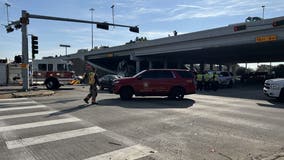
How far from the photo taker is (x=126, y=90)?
55.0ft

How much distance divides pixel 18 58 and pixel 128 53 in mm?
35586

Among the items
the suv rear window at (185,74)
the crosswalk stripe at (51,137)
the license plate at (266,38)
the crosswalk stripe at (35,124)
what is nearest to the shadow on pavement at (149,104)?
the suv rear window at (185,74)

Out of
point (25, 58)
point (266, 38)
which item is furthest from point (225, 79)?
point (25, 58)

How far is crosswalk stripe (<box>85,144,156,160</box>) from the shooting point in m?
5.92

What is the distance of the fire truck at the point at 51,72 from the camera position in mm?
26703

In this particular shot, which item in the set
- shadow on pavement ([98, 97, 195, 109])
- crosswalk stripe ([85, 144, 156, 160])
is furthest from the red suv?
crosswalk stripe ([85, 144, 156, 160])

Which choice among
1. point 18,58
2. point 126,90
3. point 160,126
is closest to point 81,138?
point 160,126

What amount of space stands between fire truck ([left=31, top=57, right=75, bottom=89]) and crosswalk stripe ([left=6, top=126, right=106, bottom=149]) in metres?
19.2

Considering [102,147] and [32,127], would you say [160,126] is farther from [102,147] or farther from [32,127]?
[32,127]

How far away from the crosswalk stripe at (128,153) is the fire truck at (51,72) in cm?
2154

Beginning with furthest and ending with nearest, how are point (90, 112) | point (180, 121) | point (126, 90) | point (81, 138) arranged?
point (126, 90)
point (90, 112)
point (180, 121)
point (81, 138)

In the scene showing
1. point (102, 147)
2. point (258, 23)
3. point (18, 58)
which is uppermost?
point (258, 23)

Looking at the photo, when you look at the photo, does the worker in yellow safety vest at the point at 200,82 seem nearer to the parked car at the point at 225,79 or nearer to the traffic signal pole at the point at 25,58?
the parked car at the point at 225,79

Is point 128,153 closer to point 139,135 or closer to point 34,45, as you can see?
point 139,135
